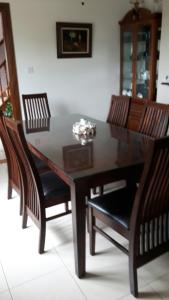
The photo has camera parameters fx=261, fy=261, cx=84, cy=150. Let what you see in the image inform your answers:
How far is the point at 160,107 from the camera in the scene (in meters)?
2.27

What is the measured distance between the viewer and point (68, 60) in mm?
4203

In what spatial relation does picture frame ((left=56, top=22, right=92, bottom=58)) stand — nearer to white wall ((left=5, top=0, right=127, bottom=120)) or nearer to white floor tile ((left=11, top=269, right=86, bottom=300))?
white wall ((left=5, top=0, right=127, bottom=120))

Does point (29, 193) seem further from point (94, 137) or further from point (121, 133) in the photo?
point (121, 133)

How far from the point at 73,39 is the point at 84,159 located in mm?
2962

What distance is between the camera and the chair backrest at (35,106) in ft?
10.7

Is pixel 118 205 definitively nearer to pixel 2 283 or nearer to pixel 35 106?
Result: pixel 2 283

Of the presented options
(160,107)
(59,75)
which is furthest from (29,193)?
(59,75)

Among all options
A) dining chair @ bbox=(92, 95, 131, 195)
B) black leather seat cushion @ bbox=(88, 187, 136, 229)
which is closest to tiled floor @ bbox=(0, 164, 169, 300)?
black leather seat cushion @ bbox=(88, 187, 136, 229)

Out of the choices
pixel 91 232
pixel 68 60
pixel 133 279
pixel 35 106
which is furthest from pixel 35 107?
pixel 133 279

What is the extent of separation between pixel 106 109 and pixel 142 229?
358 centimetres

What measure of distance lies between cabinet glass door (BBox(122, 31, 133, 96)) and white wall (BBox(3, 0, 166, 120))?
4.7 inches

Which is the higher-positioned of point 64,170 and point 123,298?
point 64,170

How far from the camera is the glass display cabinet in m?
3.92

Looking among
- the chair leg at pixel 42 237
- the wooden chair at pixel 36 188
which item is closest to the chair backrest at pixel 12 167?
the wooden chair at pixel 36 188
